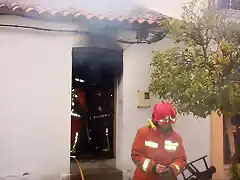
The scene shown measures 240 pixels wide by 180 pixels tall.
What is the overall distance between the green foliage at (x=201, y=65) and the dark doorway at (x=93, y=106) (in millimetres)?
3060

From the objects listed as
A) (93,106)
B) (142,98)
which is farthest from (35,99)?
(93,106)

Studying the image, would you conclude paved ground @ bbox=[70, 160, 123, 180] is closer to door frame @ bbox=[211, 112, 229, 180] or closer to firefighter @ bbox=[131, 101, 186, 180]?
door frame @ bbox=[211, 112, 229, 180]

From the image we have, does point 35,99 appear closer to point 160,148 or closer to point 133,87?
point 133,87

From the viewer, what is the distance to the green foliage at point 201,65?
22.3 ft

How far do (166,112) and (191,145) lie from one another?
3.73 metres

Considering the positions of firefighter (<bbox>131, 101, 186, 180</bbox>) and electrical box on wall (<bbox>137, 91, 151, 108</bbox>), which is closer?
firefighter (<bbox>131, 101, 186, 180</bbox>)

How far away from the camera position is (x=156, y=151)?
22.1 ft

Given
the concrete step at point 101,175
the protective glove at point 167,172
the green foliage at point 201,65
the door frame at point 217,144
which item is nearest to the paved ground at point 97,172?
the concrete step at point 101,175

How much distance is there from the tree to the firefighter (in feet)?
1.91

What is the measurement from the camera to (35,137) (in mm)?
9141

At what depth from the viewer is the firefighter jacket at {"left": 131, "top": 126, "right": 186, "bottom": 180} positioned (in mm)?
6699

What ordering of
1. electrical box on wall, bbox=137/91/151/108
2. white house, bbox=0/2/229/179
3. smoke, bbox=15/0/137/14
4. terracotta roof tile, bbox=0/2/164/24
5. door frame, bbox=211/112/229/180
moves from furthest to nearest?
door frame, bbox=211/112/229/180, electrical box on wall, bbox=137/91/151/108, smoke, bbox=15/0/137/14, white house, bbox=0/2/229/179, terracotta roof tile, bbox=0/2/164/24

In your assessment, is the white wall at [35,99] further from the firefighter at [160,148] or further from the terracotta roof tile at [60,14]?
the firefighter at [160,148]

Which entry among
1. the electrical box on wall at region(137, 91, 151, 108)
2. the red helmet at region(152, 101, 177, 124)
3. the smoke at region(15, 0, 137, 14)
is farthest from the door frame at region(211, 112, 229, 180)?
the red helmet at region(152, 101, 177, 124)
